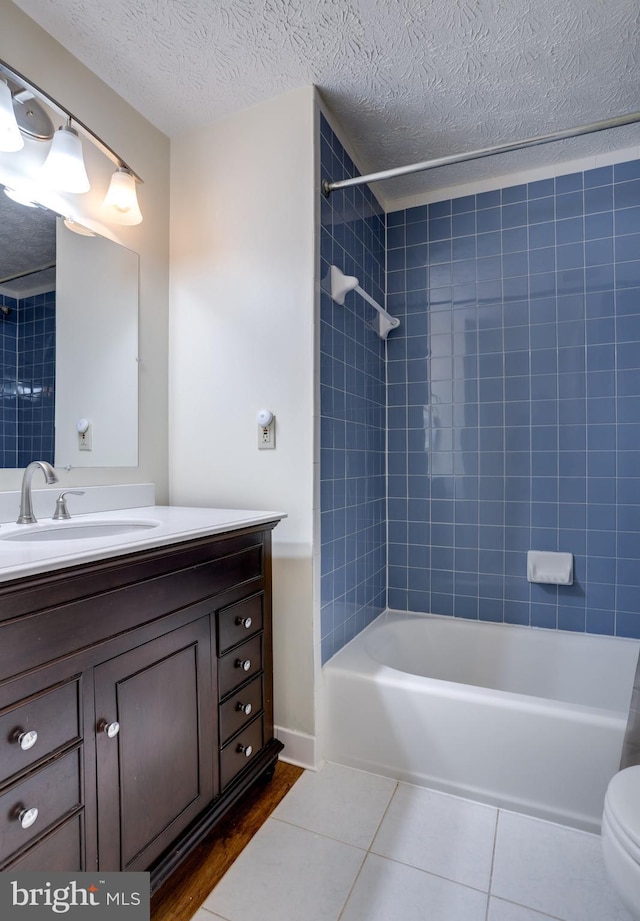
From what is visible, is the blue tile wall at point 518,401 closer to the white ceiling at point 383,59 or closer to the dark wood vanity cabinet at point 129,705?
the white ceiling at point 383,59

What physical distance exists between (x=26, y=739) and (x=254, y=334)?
1382mm

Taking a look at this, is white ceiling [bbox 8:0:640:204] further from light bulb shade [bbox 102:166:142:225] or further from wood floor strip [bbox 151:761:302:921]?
wood floor strip [bbox 151:761:302:921]

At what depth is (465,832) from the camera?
56.2 inches

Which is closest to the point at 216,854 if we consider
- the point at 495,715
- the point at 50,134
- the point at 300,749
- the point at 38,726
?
the point at 300,749

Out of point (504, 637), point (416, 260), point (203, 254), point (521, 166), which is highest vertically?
point (521, 166)

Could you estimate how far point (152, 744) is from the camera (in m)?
1.12

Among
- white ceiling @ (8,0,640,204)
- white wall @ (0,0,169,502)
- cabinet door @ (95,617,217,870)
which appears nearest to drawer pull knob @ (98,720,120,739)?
cabinet door @ (95,617,217,870)

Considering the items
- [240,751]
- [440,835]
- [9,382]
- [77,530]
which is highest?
[9,382]

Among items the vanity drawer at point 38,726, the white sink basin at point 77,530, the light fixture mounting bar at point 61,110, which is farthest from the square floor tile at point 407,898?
the light fixture mounting bar at point 61,110

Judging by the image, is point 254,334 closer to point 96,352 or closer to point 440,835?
point 96,352

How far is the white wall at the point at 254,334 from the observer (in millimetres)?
1724

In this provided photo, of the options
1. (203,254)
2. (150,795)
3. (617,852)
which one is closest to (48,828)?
(150,795)

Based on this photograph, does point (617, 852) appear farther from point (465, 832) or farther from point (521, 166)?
point (521, 166)

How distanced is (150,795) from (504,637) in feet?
5.29
